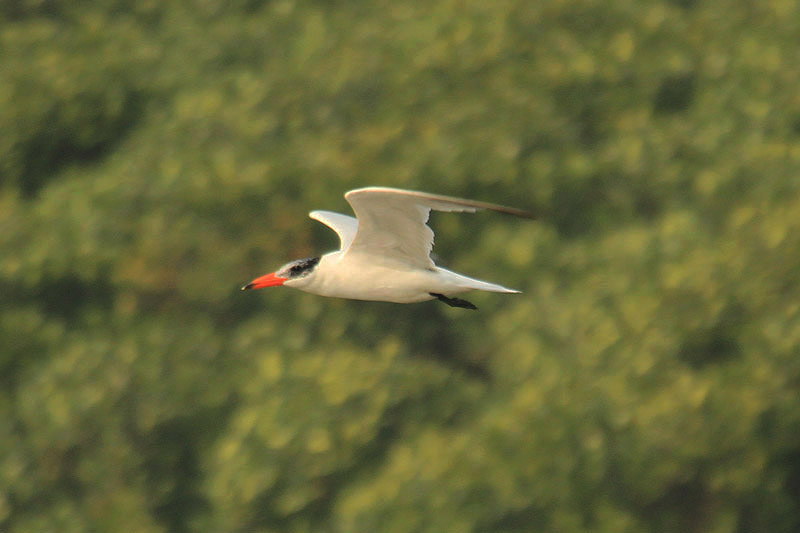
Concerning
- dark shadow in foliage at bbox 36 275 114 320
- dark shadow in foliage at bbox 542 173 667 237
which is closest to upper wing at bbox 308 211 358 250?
dark shadow in foliage at bbox 542 173 667 237

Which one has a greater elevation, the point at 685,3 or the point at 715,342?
the point at 685,3

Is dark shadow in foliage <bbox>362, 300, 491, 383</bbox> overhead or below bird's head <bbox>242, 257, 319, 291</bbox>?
below

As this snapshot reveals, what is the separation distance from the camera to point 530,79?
18906mm

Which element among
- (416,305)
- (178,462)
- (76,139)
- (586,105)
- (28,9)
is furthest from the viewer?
(28,9)

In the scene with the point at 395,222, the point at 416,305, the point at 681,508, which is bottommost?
the point at 681,508

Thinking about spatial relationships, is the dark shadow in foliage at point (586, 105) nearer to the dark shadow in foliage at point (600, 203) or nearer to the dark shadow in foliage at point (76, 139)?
the dark shadow in foliage at point (600, 203)

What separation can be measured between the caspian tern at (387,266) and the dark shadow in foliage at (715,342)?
8.35 meters

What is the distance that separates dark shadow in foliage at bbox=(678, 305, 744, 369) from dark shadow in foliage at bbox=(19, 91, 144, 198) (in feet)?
33.4

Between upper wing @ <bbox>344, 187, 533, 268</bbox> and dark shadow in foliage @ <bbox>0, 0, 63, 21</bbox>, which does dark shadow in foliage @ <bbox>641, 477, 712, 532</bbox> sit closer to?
upper wing @ <bbox>344, 187, 533, 268</bbox>

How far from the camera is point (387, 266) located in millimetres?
7590

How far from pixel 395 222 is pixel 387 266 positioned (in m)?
0.41

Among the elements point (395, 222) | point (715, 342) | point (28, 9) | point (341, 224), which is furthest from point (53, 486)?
point (395, 222)

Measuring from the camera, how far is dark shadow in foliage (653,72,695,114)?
19.5m

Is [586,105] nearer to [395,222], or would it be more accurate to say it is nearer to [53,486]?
[53,486]
